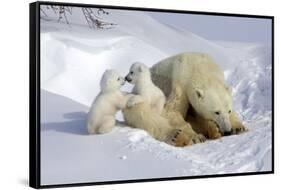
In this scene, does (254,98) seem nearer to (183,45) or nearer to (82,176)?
(183,45)

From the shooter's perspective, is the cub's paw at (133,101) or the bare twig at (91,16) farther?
the cub's paw at (133,101)

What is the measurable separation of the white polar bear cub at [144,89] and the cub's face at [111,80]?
6cm

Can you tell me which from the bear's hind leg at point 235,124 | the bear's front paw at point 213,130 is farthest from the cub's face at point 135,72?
the bear's hind leg at point 235,124

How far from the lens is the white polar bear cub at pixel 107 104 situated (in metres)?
4.56

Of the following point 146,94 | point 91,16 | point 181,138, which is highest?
point 91,16

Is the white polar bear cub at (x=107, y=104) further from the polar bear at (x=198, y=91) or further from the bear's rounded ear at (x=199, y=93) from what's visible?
the bear's rounded ear at (x=199, y=93)

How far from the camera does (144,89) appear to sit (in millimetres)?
4719

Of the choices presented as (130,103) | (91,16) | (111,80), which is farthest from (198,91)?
(91,16)

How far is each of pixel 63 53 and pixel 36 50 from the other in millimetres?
184

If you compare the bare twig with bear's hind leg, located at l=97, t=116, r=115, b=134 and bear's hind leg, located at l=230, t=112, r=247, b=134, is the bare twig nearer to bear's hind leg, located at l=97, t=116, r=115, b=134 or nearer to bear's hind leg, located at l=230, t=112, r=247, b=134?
bear's hind leg, located at l=97, t=116, r=115, b=134

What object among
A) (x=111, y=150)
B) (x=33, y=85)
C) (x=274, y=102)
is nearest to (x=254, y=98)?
(x=274, y=102)

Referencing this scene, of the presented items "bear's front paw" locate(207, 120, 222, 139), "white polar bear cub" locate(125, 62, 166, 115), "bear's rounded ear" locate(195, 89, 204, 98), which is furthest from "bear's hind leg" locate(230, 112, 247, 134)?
"white polar bear cub" locate(125, 62, 166, 115)

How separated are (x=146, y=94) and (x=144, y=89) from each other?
4 cm

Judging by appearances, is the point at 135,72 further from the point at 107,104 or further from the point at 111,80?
the point at 107,104
